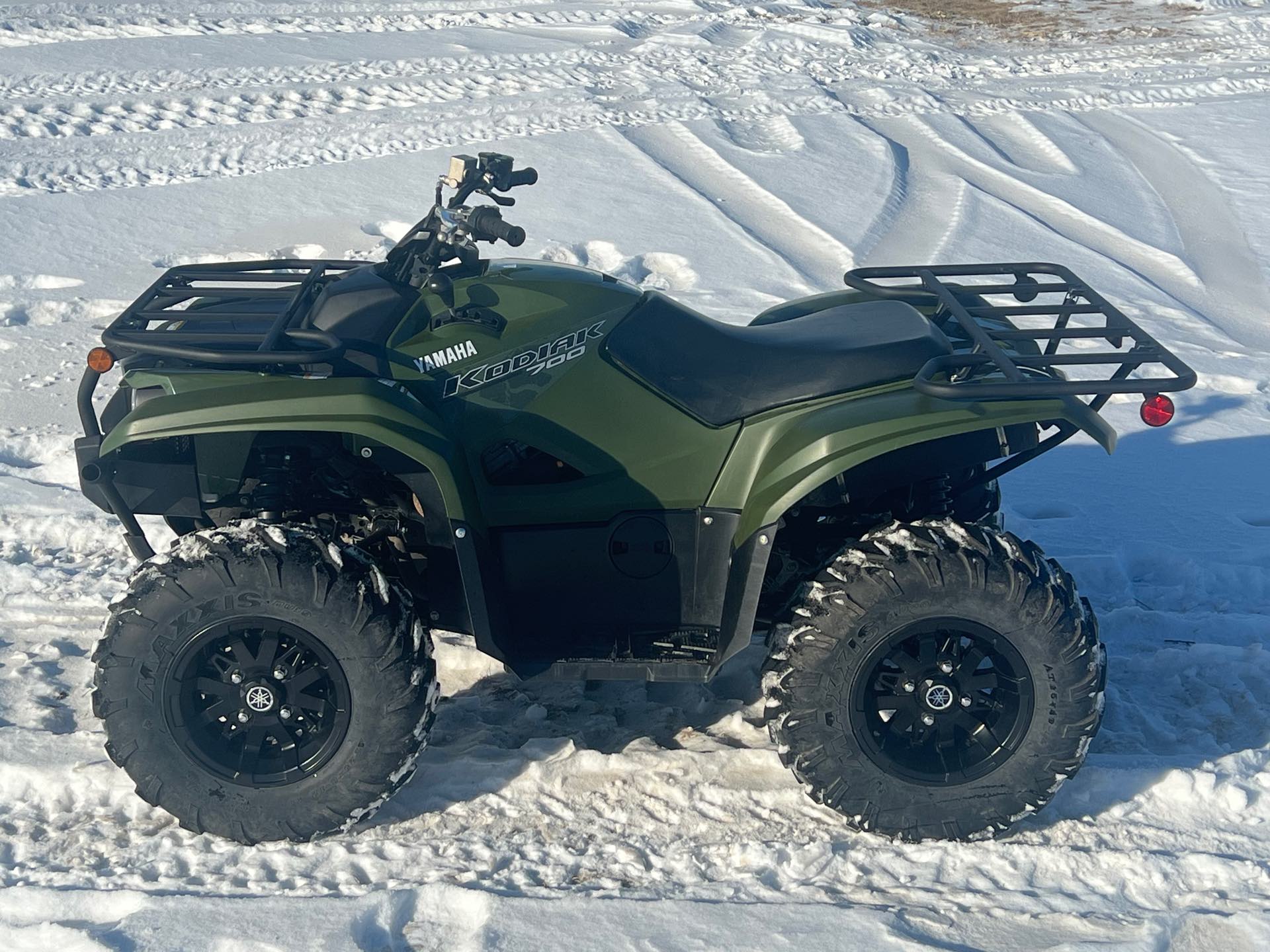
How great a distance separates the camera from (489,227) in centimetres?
309

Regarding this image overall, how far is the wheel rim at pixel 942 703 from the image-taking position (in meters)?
3.06

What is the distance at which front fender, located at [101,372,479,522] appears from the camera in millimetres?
2873

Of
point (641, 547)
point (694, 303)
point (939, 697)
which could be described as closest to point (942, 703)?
point (939, 697)

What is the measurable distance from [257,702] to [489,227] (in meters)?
1.30

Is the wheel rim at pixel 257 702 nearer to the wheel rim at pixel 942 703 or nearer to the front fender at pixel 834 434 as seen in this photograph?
Result: the front fender at pixel 834 434

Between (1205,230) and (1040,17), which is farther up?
(1040,17)

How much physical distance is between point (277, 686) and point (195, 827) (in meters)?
A: 0.41

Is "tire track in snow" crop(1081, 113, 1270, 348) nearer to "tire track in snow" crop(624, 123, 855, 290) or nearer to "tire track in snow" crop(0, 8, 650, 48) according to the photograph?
"tire track in snow" crop(624, 123, 855, 290)

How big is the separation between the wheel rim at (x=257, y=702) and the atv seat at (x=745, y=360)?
109 centimetres

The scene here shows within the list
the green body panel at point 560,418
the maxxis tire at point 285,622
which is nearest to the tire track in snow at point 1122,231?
the green body panel at point 560,418

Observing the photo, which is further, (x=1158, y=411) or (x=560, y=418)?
(x=560, y=418)

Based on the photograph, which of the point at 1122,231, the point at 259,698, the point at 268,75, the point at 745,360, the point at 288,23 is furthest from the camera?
the point at 288,23

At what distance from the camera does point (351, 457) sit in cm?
312

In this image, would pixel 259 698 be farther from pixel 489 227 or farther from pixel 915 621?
pixel 915 621
